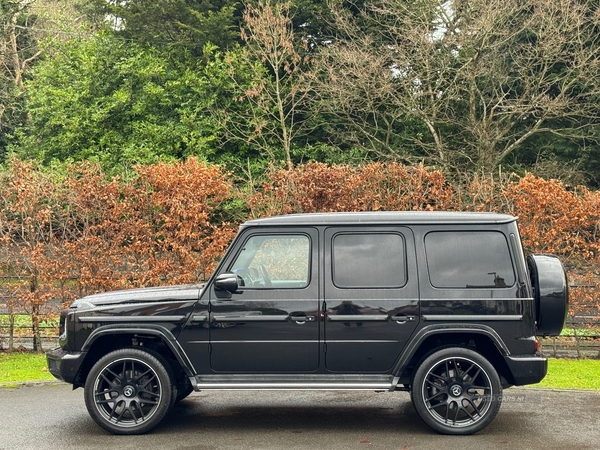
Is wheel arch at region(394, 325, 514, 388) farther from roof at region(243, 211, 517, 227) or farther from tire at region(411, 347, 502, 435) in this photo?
roof at region(243, 211, 517, 227)

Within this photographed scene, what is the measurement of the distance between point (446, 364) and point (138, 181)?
22.8 feet

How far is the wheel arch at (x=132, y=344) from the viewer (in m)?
7.40

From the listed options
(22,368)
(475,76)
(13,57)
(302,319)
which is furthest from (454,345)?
(13,57)

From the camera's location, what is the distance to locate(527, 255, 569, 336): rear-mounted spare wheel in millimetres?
7297

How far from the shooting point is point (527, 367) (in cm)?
716

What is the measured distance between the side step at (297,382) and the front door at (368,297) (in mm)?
94

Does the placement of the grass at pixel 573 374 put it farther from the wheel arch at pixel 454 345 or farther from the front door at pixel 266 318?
the front door at pixel 266 318

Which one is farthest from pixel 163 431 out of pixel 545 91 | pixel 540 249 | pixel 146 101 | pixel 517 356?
pixel 146 101

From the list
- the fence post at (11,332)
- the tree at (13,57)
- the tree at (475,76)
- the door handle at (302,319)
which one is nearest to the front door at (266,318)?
the door handle at (302,319)

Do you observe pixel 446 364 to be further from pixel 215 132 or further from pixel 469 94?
pixel 215 132

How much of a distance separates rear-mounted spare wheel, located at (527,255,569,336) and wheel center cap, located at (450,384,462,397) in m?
0.97

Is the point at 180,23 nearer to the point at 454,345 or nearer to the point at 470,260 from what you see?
the point at 470,260

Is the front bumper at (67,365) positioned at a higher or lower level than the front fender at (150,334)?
lower

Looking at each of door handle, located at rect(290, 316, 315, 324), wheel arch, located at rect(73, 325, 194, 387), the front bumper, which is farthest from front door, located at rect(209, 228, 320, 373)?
the front bumper
